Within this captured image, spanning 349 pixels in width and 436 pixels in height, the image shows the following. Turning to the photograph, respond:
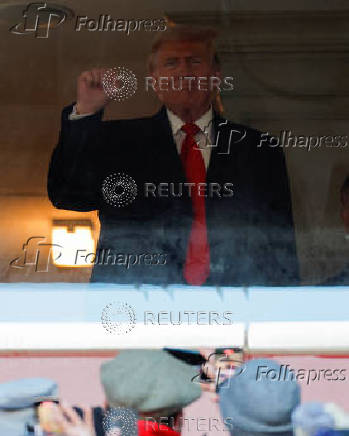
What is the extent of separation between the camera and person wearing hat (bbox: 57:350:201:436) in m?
2.23

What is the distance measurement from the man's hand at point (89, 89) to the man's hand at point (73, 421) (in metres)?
0.82

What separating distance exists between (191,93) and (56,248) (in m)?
0.58

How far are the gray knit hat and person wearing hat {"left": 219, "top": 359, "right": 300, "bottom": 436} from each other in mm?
93

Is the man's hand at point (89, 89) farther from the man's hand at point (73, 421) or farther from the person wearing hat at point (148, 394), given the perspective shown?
the man's hand at point (73, 421)

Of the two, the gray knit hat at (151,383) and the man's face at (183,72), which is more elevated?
the man's face at (183,72)

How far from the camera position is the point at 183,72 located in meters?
2.36

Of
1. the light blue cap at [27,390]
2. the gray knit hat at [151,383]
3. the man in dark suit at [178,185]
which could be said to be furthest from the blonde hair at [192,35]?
the light blue cap at [27,390]

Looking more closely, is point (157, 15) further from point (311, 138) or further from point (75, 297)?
point (75, 297)

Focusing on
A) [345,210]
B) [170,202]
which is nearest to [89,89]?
[170,202]

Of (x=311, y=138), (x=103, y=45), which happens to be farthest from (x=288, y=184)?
(x=103, y=45)

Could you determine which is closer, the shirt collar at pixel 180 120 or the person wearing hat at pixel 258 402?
the person wearing hat at pixel 258 402

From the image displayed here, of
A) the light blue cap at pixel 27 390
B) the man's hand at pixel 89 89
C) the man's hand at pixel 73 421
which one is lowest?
the man's hand at pixel 73 421

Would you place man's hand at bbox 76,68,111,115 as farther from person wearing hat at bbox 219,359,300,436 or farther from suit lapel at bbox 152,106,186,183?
person wearing hat at bbox 219,359,300,436

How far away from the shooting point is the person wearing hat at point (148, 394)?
7.32 feet
